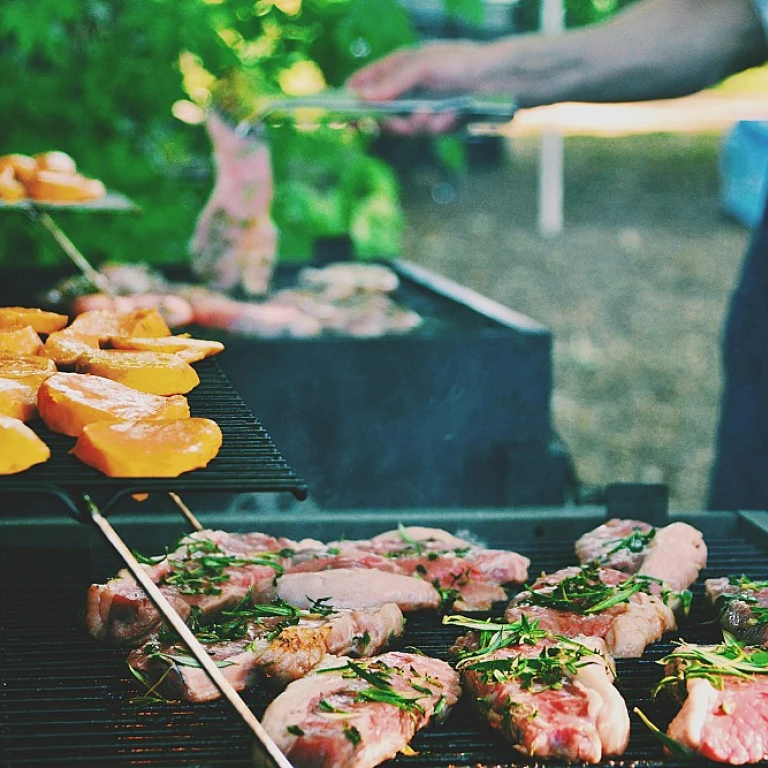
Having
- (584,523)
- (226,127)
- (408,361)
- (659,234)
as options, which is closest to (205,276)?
(226,127)

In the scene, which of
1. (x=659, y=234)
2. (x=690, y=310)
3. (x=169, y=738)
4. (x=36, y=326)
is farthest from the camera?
(x=659, y=234)

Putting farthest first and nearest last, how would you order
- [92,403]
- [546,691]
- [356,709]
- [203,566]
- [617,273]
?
[617,273], [203,566], [546,691], [356,709], [92,403]

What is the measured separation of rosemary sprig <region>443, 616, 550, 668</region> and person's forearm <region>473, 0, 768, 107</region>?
121 inches

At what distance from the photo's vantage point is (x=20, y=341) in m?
2.20

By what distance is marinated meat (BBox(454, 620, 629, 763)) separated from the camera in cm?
191

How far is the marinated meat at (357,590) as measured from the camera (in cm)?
245

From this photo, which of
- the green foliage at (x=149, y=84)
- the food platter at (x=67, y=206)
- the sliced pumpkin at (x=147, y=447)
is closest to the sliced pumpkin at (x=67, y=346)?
the sliced pumpkin at (x=147, y=447)

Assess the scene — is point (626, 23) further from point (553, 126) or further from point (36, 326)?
point (553, 126)

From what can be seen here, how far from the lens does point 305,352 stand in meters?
4.04

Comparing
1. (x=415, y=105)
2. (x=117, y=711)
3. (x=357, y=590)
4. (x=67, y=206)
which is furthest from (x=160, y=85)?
(x=117, y=711)

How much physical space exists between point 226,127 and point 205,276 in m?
0.76

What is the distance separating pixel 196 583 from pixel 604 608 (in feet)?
3.08

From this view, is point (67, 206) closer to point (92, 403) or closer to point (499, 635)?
point (92, 403)

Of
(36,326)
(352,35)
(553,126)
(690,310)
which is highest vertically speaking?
(352,35)
